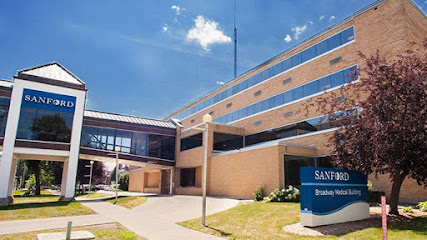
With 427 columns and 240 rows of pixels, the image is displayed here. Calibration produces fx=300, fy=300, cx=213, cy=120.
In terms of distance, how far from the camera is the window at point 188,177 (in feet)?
102

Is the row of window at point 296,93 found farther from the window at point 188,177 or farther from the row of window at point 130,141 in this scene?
the row of window at point 130,141

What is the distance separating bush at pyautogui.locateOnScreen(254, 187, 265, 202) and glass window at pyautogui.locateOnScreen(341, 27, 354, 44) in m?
12.5

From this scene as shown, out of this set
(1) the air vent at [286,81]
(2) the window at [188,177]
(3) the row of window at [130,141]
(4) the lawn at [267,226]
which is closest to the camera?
(4) the lawn at [267,226]

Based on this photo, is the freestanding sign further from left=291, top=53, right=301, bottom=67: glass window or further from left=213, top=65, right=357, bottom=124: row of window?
left=291, top=53, right=301, bottom=67: glass window

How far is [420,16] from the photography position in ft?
67.3

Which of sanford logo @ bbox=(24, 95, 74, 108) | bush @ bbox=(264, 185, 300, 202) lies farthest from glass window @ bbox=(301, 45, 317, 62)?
sanford logo @ bbox=(24, 95, 74, 108)

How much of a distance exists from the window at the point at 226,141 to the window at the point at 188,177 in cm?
420

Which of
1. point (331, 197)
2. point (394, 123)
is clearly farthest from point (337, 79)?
point (331, 197)

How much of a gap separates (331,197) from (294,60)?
59.8ft

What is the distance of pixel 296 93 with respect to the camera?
997 inches

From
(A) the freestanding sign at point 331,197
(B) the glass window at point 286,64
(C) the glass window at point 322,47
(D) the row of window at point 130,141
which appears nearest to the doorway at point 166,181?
(D) the row of window at point 130,141

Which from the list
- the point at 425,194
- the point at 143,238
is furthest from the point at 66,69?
the point at 425,194

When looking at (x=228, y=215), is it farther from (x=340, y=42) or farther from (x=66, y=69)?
(x=66, y=69)

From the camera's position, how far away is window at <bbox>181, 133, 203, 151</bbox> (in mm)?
30500
